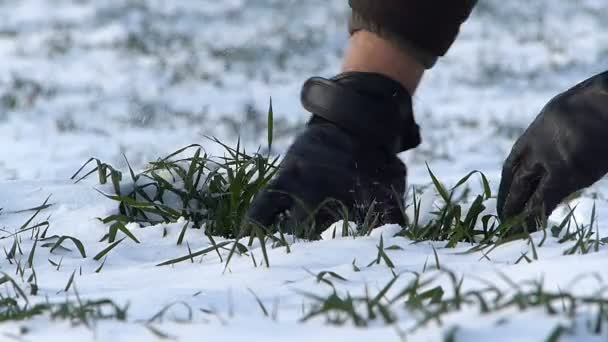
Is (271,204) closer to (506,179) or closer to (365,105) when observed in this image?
(365,105)

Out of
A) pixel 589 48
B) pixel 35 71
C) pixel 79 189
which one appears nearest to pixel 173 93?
pixel 35 71

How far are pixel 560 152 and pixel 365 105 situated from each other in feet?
1.73

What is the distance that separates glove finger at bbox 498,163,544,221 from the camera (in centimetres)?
263

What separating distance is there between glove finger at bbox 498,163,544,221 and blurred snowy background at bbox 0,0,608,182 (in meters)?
2.30

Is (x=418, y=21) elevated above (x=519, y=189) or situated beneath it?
elevated above

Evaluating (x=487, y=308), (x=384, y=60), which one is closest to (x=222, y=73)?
(x=384, y=60)

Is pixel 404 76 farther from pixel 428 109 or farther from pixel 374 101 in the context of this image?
pixel 428 109

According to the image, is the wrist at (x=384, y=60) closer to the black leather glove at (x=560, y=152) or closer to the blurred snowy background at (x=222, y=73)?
the black leather glove at (x=560, y=152)

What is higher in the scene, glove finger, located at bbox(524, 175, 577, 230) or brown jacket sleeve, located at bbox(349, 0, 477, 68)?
brown jacket sleeve, located at bbox(349, 0, 477, 68)

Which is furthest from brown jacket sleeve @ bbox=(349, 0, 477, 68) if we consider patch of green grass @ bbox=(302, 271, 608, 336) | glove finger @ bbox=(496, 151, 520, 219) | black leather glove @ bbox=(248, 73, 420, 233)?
patch of green grass @ bbox=(302, 271, 608, 336)

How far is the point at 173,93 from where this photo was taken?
829 centimetres

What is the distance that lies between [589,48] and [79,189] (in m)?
8.30

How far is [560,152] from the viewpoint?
253 cm

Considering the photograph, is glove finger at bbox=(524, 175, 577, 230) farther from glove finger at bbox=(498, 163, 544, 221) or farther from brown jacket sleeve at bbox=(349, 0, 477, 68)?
brown jacket sleeve at bbox=(349, 0, 477, 68)
